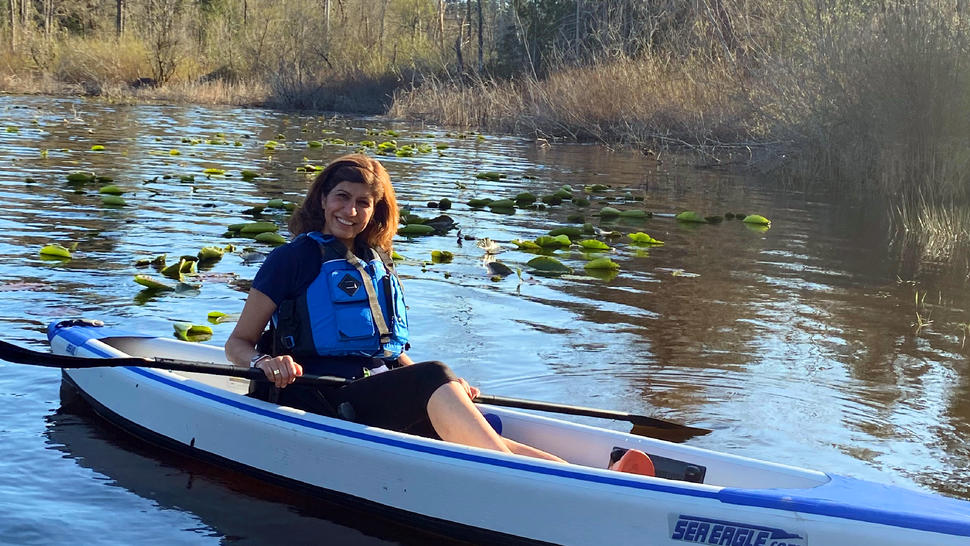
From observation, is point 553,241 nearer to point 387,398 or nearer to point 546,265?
point 546,265

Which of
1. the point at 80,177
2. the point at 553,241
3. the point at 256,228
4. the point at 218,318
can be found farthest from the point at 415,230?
the point at 80,177

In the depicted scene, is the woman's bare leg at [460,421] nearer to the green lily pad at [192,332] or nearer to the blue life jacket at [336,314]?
the blue life jacket at [336,314]

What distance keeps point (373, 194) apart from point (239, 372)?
30.3 inches

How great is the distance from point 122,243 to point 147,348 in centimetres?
342

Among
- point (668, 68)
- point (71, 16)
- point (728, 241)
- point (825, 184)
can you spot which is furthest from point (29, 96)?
point (728, 241)

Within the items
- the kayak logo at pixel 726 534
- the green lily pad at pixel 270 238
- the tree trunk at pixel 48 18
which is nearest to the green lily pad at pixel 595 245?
the green lily pad at pixel 270 238

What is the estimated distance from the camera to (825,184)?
13.8 metres

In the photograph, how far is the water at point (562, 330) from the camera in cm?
394

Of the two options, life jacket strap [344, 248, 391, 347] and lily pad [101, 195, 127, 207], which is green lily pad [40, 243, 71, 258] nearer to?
lily pad [101, 195, 127, 207]

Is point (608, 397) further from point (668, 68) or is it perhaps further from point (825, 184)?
point (668, 68)

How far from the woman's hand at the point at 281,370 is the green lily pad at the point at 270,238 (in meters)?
4.38

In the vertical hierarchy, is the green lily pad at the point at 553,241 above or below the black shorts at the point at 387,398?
above

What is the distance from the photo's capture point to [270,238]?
8164 millimetres

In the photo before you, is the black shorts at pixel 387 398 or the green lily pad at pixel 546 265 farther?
the green lily pad at pixel 546 265
